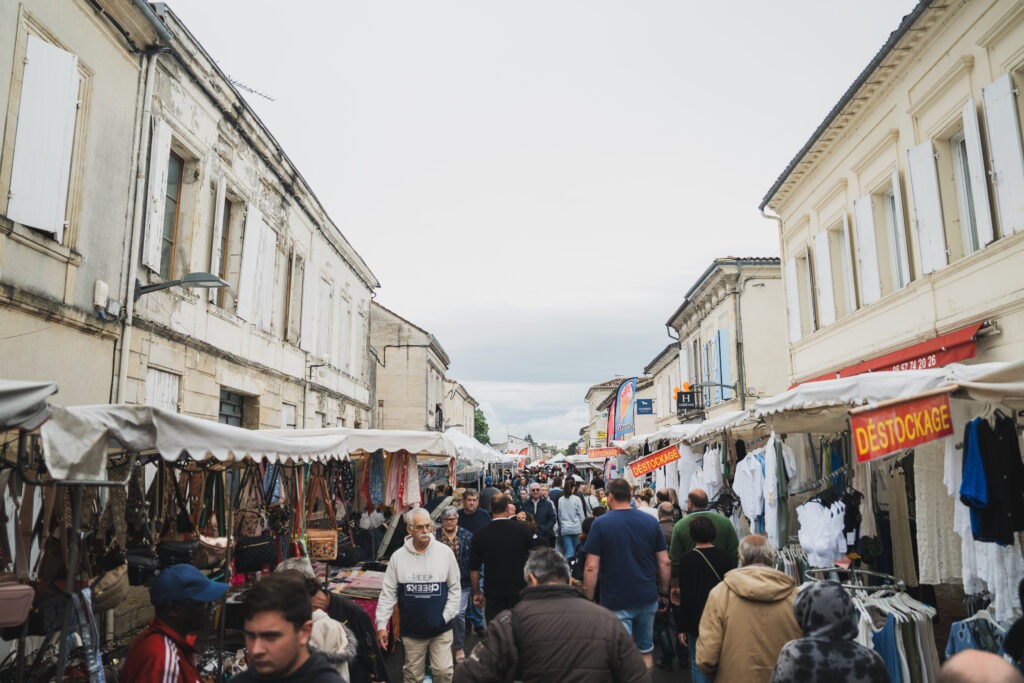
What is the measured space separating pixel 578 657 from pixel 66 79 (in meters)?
8.56

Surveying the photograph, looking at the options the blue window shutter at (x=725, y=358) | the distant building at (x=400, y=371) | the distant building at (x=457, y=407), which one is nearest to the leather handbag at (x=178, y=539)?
the blue window shutter at (x=725, y=358)

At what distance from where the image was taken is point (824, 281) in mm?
14688

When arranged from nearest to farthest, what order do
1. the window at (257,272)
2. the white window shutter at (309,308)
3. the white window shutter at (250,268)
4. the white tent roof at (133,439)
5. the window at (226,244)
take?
the white tent roof at (133,439) → the window at (226,244) → the white window shutter at (250,268) → the window at (257,272) → the white window shutter at (309,308)

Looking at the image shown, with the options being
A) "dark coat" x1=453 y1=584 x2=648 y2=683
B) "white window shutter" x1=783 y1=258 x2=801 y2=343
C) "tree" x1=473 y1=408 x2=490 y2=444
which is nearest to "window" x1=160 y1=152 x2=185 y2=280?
"dark coat" x1=453 y1=584 x2=648 y2=683

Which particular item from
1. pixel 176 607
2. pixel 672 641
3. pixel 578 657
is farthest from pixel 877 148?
pixel 176 607

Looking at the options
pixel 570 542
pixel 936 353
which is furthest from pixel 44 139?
pixel 936 353

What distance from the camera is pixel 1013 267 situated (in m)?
8.88

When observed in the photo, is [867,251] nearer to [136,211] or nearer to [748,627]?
[748,627]

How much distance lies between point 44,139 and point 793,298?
48.5 feet

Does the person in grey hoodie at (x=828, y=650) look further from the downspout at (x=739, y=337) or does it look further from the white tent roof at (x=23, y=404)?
the downspout at (x=739, y=337)

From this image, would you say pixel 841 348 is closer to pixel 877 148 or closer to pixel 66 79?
pixel 877 148

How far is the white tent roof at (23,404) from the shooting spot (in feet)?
11.5

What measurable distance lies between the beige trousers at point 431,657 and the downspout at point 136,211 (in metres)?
5.91

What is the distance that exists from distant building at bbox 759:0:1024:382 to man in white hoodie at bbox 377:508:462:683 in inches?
307
